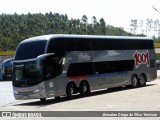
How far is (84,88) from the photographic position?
22.9 m

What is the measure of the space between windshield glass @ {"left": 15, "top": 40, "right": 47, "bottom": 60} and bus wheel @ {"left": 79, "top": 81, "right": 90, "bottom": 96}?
352 cm

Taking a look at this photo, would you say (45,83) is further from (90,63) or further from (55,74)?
(90,63)

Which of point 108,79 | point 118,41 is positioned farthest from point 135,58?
point 108,79

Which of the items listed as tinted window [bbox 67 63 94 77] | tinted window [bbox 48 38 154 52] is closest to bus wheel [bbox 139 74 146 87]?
tinted window [bbox 48 38 154 52]

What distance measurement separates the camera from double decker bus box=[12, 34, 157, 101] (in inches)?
797

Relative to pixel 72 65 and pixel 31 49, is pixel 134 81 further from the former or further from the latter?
pixel 31 49

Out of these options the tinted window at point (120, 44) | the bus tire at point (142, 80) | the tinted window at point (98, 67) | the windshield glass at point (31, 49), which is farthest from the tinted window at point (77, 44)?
the bus tire at point (142, 80)

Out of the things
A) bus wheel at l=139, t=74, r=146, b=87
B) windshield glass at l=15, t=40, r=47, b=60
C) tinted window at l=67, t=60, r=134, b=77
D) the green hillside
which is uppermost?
the green hillside

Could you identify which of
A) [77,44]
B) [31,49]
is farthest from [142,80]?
[31,49]

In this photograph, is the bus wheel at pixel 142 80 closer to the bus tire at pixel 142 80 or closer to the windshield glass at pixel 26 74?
the bus tire at pixel 142 80

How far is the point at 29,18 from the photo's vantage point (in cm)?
14812

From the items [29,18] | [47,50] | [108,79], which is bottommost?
[108,79]

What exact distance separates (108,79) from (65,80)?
447cm

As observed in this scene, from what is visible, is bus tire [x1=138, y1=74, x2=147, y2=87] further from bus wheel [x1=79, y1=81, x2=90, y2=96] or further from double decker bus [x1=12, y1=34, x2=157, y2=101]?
bus wheel [x1=79, y1=81, x2=90, y2=96]
